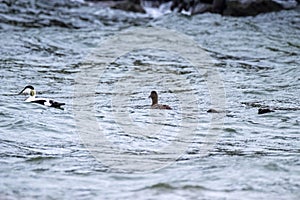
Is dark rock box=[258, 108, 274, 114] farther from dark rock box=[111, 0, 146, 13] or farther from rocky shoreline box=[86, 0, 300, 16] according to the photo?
dark rock box=[111, 0, 146, 13]

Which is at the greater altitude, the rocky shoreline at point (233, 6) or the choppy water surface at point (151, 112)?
the rocky shoreline at point (233, 6)

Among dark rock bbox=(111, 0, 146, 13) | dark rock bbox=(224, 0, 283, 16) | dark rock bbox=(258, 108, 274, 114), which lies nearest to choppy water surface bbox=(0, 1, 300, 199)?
dark rock bbox=(258, 108, 274, 114)

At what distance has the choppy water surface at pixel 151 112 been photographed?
6.46 metres

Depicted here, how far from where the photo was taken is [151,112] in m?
10.5

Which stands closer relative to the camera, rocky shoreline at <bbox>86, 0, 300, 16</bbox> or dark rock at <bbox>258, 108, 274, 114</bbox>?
A: dark rock at <bbox>258, 108, 274, 114</bbox>

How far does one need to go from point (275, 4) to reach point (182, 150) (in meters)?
14.7

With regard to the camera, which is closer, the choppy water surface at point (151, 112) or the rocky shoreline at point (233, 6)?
the choppy water surface at point (151, 112)

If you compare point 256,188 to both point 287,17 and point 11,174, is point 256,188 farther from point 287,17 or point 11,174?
point 287,17

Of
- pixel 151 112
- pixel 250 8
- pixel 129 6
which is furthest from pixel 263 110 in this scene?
pixel 129 6

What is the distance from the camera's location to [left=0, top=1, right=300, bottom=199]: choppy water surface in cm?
646

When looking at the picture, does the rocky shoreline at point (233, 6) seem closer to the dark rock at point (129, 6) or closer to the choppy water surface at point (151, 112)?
the dark rock at point (129, 6)

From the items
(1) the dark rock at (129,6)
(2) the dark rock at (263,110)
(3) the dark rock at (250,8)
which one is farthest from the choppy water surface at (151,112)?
(1) the dark rock at (129,6)

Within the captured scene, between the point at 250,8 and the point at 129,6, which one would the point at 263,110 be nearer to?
the point at 250,8

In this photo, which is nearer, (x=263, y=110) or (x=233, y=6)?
(x=263, y=110)
